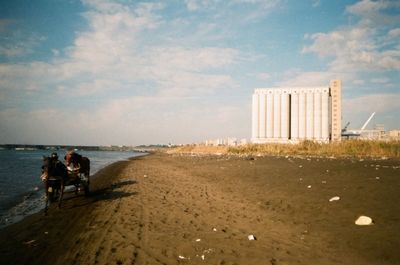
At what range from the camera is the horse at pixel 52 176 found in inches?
445

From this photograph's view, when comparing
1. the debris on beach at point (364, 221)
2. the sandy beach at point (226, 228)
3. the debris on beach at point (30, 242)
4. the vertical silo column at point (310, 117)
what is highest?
the vertical silo column at point (310, 117)

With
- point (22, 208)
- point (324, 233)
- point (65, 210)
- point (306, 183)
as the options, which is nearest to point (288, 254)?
point (324, 233)

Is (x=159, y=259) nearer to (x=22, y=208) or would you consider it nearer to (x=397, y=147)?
(x=22, y=208)

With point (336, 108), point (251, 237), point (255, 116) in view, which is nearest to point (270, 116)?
point (255, 116)

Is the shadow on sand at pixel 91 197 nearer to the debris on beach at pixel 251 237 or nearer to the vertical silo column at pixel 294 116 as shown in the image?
the debris on beach at pixel 251 237

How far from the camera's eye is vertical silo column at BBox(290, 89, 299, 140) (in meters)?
75.9

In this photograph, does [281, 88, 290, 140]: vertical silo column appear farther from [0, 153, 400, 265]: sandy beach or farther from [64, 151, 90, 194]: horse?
[64, 151, 90, 194]: horse

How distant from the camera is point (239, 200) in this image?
38.6ft

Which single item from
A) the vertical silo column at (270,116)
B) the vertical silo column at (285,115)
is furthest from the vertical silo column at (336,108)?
the vertical silo column at (270,116)

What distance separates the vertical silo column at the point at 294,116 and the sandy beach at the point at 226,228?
212 feet

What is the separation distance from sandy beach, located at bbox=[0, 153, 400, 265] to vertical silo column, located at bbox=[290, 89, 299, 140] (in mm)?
64666

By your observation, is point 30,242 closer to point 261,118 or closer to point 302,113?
point 261,118

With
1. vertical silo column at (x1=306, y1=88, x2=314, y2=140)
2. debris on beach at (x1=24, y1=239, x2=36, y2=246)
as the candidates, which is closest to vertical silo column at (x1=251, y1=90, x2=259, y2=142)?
vertical silo column at (x1=306, y1=88, x2=314, y2=140)

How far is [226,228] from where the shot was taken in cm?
801
